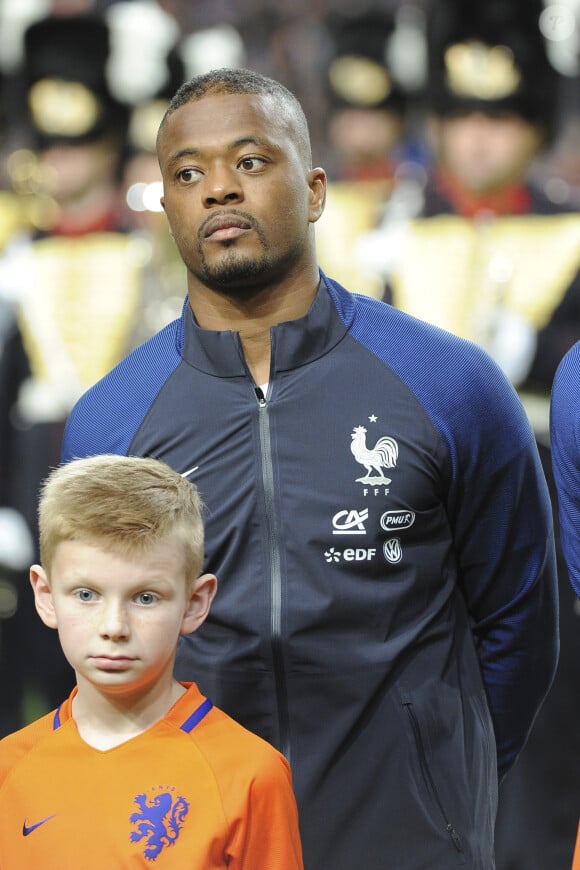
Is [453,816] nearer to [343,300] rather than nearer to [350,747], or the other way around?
[350,747]

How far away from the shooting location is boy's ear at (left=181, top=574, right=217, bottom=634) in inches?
70.4

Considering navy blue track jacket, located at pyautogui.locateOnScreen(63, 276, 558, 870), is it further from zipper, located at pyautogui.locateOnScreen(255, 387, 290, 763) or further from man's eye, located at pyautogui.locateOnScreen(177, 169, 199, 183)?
man's eye, located at pyautogui.locateOnScreen(177, 169, 199, 183)

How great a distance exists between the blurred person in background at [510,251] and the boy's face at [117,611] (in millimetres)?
2299

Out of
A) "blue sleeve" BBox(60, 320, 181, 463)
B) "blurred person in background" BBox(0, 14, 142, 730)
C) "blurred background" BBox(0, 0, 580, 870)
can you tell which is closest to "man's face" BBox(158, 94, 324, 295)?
"blue sleeve" BBox(60, 320, 181, 463)

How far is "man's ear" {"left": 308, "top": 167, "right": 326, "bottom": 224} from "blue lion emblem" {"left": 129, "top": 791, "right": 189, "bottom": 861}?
81 cm

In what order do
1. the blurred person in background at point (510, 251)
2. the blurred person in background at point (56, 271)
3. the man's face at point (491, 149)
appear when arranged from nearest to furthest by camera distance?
1. the blurred person in background at point (510, 251)
2. the man's face at point (491, 149)
3. the blurred person in background at point (56, 271)

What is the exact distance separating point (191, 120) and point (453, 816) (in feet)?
2.99

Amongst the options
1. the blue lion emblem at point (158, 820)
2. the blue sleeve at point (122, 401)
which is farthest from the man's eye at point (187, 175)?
the blue lion emblem at point (158, 820)

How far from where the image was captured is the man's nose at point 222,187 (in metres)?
1.99

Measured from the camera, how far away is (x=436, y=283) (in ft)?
14.1

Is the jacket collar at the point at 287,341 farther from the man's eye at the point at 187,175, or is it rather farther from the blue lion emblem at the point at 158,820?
the blue lion emblem at the point at 158,820

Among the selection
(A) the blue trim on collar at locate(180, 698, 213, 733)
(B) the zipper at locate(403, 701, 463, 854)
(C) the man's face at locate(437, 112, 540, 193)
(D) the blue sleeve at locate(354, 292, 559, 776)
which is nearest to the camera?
(A) the blue trim on collar at locate(180, 698, 213, 733)

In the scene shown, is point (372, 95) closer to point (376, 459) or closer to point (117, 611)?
point (376, 459)

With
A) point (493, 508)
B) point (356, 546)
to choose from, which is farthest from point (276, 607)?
point (493, 508)
